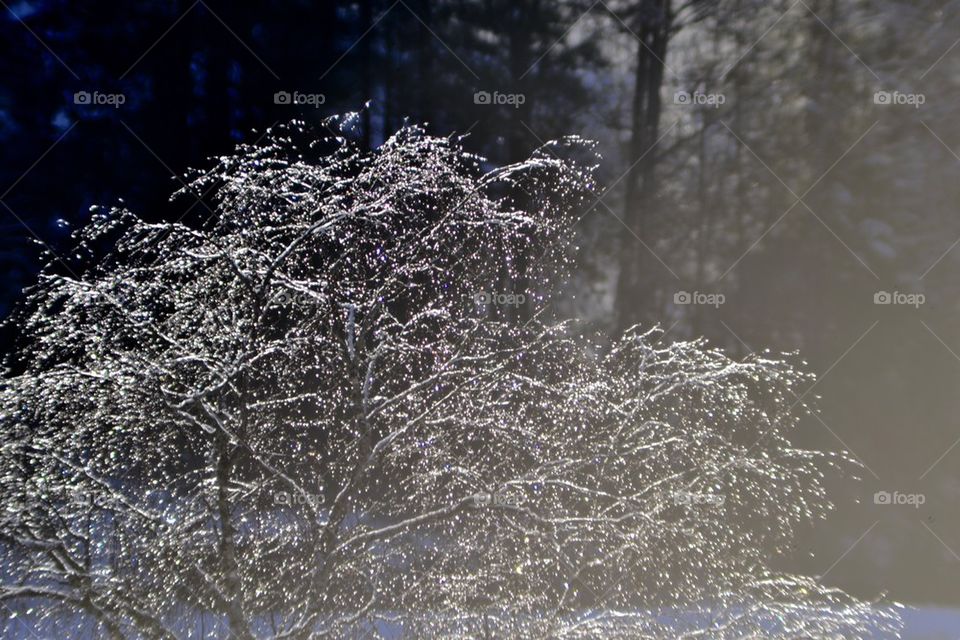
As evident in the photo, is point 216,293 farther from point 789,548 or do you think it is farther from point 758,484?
point 789,548

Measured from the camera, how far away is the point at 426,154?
7.34 ft

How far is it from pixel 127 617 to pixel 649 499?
1383mm

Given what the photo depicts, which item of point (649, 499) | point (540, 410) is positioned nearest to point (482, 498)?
point (540, 410)
